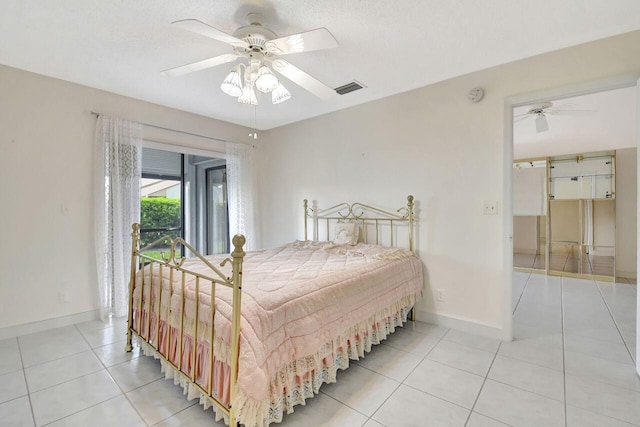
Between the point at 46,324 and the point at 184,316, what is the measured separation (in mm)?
2137

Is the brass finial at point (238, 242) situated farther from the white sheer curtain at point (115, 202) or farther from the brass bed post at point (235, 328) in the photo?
the white sheer curtain at point (115, 202)

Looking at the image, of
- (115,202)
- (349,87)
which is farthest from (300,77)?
(115,202)

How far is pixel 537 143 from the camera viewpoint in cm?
524

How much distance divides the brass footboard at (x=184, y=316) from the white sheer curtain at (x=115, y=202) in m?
0.96

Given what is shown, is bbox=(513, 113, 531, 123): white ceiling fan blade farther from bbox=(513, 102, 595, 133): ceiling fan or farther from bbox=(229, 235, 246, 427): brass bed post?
bbox=(229, 235, 246, 427): brass bed post

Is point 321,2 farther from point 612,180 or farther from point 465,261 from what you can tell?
point 612,180

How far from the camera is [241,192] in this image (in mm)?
4395

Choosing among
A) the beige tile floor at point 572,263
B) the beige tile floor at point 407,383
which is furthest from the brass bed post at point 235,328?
the beige tile floor at point 572,263

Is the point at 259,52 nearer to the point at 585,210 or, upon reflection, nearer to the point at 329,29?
the point at 329,29

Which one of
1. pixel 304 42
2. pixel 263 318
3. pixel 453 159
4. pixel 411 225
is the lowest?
pixel 263 318

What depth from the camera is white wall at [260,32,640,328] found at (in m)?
2.40

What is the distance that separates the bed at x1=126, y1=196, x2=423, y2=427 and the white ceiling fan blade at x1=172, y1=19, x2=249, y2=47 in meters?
1.18

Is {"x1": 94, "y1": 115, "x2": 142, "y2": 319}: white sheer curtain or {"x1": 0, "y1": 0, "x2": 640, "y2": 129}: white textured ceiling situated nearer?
{"x1": 0, "y1": 0, "x2": 640, "y2": 129}: white textured ceiling

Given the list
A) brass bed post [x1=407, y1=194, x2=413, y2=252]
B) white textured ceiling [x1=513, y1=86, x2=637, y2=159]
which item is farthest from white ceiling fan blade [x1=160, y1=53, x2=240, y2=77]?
white textured ceiling [x1=513, y1=86, x2=637, y2=159]
